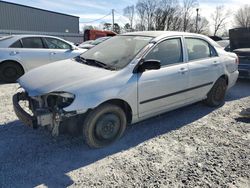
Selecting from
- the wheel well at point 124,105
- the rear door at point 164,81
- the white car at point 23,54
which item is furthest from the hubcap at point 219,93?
the white car at point 23,54

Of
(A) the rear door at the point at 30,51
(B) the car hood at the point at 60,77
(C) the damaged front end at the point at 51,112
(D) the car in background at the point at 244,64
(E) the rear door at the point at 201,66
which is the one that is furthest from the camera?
(D) the car in background at the point at 244,64

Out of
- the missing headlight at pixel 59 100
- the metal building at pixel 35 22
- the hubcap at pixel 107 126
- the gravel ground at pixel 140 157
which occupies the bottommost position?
the gravel ground at pixel 140 157

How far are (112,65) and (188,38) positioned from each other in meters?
1.72

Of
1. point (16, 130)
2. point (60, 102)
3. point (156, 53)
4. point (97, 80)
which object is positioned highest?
point (156, 53)

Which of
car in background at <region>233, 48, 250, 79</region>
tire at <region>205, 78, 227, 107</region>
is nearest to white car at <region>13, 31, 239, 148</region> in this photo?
tire at <region>205, 78, 227, 107</region>

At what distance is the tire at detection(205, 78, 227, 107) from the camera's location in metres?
5.05

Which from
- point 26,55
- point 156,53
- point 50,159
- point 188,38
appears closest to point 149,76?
point 156,53

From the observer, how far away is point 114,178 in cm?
276

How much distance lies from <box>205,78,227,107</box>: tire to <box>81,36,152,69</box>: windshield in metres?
1.99

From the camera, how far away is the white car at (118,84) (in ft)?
9.99

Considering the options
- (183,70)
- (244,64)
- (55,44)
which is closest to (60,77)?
(183,70)

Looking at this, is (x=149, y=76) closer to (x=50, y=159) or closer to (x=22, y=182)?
(x=50, y=159)

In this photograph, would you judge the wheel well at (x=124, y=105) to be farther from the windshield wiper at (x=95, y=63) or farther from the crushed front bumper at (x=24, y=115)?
the crushed front bumper at (x=24, y=115)

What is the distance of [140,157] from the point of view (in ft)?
10.5
